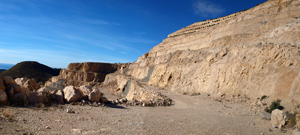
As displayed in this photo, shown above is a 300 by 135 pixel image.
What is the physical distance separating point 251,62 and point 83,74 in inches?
1866

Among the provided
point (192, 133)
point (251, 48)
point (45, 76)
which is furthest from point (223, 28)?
point (45, 76)

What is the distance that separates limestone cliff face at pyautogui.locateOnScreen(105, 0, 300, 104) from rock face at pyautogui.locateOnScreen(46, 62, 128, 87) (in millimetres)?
30412

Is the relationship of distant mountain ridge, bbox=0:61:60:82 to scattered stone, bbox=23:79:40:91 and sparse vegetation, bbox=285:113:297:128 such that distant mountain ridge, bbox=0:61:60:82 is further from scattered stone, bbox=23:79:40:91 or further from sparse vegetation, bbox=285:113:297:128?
sparse vegetation, bbox=285:113:297:128

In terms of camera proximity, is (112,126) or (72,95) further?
(72,95)

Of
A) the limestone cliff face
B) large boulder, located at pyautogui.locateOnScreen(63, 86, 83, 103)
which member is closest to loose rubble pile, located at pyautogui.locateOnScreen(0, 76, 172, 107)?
large boulder, located at pyautogui.locateOnScreen(63, 86, 83, 103)

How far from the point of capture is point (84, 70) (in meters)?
56.7

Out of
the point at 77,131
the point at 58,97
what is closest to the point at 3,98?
the point at 58,97

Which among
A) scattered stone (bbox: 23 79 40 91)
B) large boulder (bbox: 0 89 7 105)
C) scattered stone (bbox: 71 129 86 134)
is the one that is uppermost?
scattered stone (bbox: 23 79 40 91)

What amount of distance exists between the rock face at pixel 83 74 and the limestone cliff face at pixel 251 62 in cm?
3041

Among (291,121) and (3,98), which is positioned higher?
(3,98)

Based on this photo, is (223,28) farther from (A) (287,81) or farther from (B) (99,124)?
(B) (99,124)

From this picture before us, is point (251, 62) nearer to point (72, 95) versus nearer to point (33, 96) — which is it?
point (72, 95)

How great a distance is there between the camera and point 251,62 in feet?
43.4

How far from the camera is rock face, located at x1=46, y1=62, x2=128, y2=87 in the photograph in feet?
166
